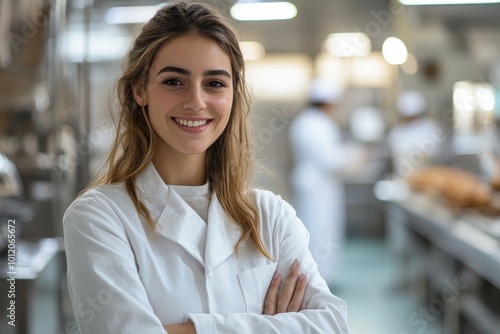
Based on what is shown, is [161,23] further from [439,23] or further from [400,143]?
[439,23]

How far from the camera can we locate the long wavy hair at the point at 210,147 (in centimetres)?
124

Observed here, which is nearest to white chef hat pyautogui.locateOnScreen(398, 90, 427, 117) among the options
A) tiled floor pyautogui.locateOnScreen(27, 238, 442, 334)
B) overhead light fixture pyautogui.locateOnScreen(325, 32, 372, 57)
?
tiled floor pyautogui.locateOnScreen(27, 238, 442, 334)

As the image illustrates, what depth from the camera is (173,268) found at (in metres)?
1.21

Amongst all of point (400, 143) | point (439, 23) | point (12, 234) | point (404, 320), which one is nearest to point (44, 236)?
point (12, 234)

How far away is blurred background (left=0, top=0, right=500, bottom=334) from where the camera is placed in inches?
111

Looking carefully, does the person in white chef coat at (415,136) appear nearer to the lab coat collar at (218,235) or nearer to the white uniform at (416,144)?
the white uniform at (416,144)

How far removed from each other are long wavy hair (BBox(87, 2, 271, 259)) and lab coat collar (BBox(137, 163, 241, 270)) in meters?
0.02

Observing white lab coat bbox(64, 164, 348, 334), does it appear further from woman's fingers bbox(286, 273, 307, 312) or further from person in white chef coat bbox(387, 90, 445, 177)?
person in white chef coat bbox(387, 90, 445, 177)

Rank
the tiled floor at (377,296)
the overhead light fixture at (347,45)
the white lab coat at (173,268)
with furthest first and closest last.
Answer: the overhead light fixture at (347,45)
the tiled floor at (377,296)
the white lab coat at (173,268)

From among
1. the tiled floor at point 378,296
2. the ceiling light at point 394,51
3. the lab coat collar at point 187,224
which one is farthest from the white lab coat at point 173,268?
the ceiling light at point 394,51

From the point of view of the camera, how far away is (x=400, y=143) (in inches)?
250

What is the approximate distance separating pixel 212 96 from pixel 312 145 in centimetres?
375

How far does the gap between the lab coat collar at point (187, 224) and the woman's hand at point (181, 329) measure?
12cm

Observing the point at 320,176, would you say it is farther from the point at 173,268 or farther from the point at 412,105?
the point at 173,268
